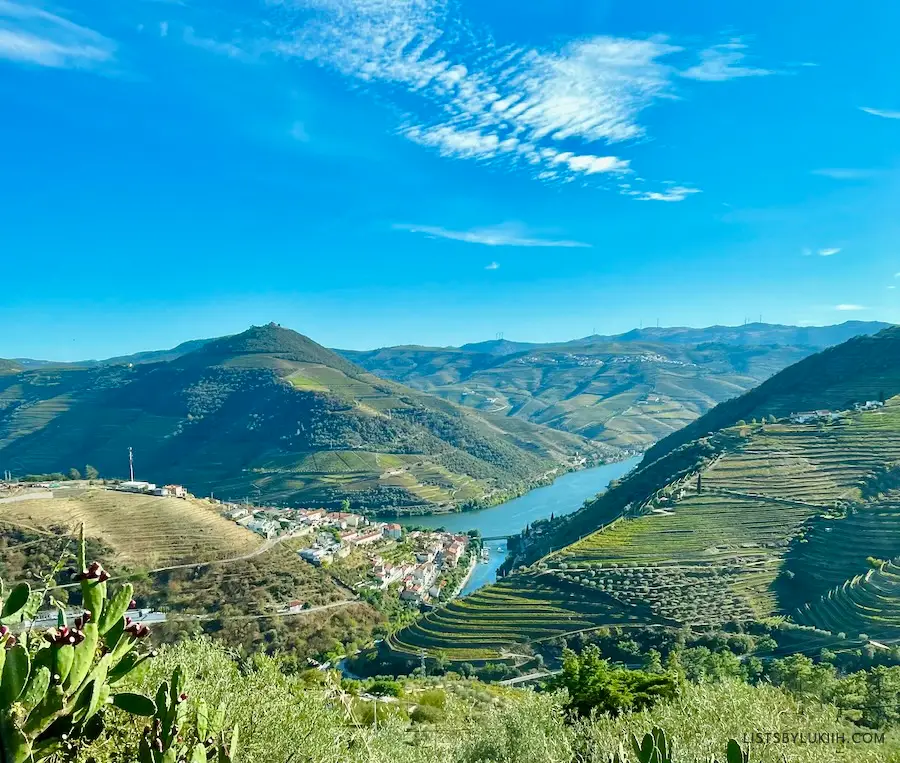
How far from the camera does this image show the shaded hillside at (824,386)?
2790 inches

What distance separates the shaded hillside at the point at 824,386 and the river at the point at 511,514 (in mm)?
15412

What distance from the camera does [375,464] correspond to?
99938 mm

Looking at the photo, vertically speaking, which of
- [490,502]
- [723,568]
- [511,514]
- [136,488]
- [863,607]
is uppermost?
[136,488]

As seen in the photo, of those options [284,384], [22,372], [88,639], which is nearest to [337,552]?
→ [88,639]

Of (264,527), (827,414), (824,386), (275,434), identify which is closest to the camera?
(264,527)

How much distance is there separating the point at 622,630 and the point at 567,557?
30.0 feet

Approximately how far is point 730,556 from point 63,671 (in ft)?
133

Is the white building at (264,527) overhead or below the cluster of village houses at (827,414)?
below

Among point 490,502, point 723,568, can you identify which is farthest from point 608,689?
point 490,502

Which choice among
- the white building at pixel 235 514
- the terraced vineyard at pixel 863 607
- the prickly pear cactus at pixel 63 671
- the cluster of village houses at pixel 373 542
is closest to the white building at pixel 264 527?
the cluster of village houses at pixel 373 542

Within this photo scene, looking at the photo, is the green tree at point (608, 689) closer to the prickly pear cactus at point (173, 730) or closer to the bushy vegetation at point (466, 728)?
the bushy vegetation at point (466, 728)

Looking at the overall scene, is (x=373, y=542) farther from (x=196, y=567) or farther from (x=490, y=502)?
(x=490, y=502)

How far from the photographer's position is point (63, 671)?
3.83m

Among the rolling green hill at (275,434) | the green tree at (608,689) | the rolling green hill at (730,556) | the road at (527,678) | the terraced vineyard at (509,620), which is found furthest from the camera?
the rolling green hill at (275,434)
